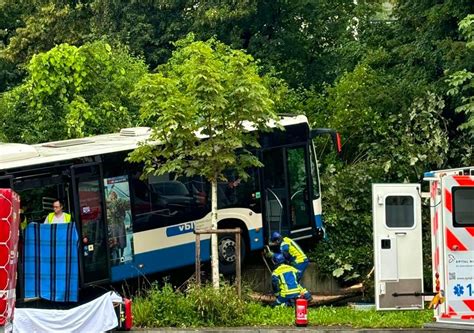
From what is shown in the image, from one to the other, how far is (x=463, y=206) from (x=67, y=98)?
1110cm

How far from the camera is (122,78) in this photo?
21031 mm

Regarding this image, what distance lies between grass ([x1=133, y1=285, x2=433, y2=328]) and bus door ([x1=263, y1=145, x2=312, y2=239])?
12.2 feet

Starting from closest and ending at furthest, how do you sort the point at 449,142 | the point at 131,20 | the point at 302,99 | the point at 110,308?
the point at 110,308 < the point at 449,142 < the point at 302,99 < the point at 131,20

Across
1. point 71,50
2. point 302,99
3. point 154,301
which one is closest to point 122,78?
point 71,50

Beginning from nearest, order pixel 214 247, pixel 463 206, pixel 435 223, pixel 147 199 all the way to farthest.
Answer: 1. pixel 463 206
2. pixel 435 223
3. pixel 214 247
4. pixel 147 199

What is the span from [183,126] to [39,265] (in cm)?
337

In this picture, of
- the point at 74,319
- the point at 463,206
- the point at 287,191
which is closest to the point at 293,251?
the point at 287,191

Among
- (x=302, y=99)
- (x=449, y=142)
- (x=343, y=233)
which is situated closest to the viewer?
(x=343, y=233)

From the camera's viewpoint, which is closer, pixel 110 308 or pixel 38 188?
pixel 110 308

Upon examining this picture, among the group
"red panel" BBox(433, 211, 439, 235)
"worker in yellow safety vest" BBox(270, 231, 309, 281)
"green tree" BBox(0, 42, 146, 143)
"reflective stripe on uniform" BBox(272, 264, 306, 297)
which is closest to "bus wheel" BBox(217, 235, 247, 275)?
"worker in yellow safety vest" BBox(270, 231, 309, 281)

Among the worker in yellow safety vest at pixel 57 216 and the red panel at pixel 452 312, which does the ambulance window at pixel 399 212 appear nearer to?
the red panel at pixel 452 312

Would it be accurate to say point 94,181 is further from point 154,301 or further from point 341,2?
point 341,2

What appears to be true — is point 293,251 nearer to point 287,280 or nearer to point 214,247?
point 287,280

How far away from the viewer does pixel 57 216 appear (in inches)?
557
